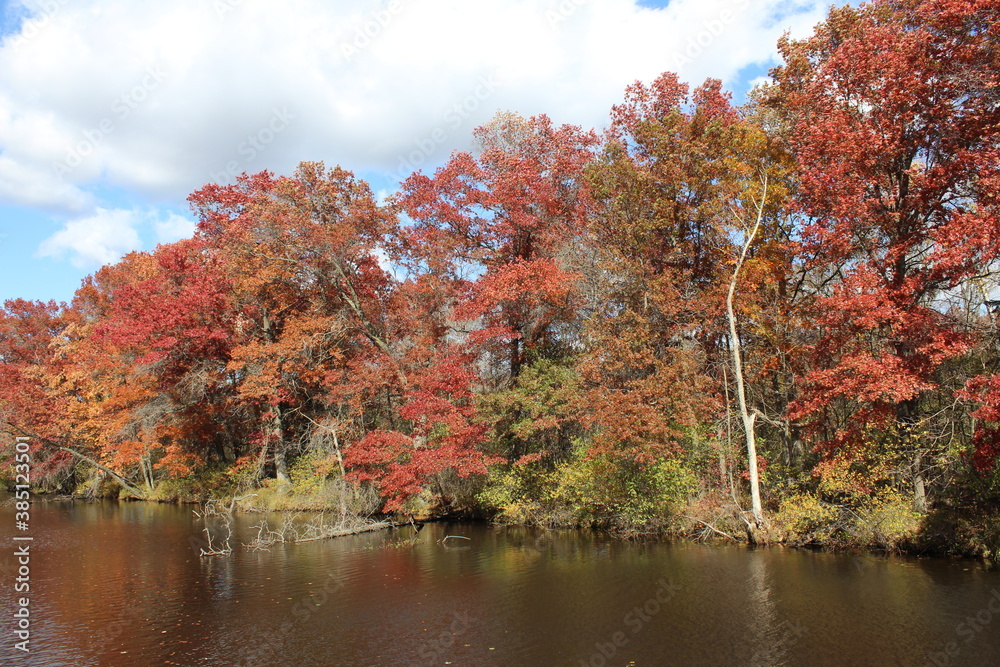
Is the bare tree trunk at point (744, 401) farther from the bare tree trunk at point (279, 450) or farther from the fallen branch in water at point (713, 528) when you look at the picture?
the bare tree trunk at point (279, 450)

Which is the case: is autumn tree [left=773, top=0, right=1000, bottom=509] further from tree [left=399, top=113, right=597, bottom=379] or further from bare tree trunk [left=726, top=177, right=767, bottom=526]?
tree [left=399, top=113, right=597, bottom=379]

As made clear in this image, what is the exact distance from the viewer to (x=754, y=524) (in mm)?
15453

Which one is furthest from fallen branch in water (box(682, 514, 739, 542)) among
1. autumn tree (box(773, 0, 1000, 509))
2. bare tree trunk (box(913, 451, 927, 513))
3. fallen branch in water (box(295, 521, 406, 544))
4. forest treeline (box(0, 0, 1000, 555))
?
fallen branch in water (box(295, 521, 406, 544))

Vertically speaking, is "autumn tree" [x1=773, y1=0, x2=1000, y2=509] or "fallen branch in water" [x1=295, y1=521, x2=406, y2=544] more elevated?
"autumn tree" [x1=773, y1=0, x2=1000, y2=509]

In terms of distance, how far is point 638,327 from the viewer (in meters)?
18.3

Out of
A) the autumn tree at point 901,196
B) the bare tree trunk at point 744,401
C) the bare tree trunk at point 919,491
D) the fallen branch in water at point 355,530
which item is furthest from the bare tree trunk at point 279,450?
the bare tree trunk at point 919,491

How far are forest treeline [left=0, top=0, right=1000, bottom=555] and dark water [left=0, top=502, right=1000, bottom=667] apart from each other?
260 cm

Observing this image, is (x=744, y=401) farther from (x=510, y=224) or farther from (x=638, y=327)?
(x=510, y=224)

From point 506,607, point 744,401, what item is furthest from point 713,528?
point 506,607

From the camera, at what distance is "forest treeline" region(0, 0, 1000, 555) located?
13.6 metres

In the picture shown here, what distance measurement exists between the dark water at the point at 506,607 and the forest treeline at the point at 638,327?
2596 millimetres

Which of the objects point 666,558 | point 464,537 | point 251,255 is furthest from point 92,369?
point 666,558

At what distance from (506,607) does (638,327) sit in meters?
9.78

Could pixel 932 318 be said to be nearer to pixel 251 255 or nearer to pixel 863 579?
pixel 863 579
